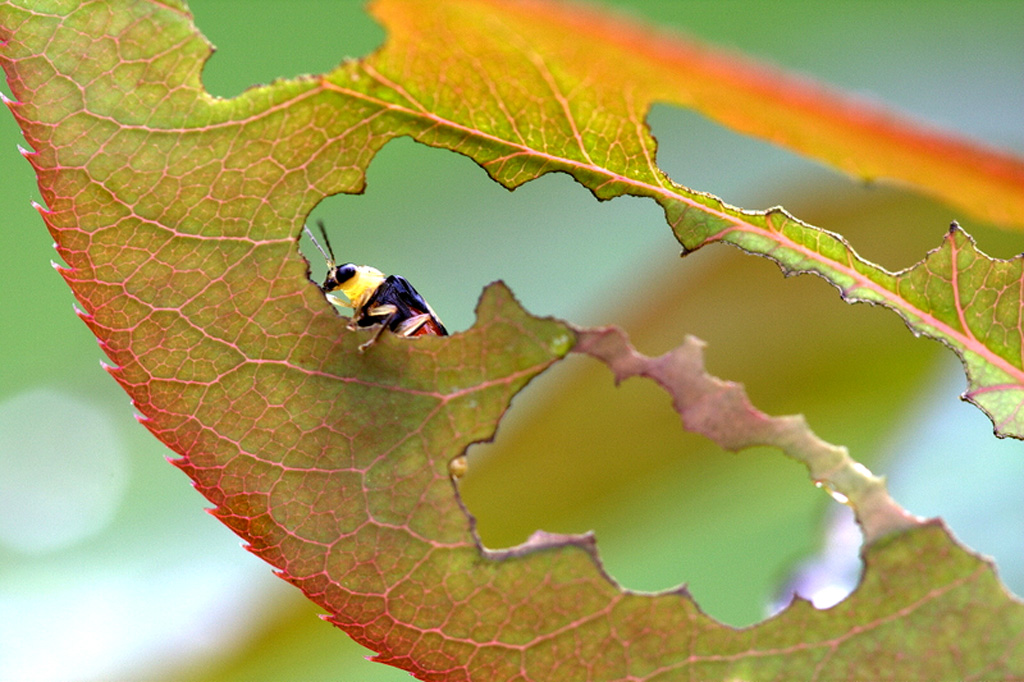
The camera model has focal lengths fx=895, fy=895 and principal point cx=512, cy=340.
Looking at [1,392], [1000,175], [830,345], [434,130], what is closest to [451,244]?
[830,345]

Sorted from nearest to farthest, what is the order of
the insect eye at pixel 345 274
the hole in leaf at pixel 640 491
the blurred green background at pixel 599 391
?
the insect eye at pixel 345 274 → the blurred green background at pixel 599 391 → the hole in leaf at pixel 640 491

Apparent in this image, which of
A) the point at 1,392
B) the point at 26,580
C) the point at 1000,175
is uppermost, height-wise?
the point at 1,392

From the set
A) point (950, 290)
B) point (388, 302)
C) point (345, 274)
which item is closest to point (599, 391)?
point (345, 274)

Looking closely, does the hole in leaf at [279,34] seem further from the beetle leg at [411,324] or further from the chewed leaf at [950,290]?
the chewed leaf at [950,290]

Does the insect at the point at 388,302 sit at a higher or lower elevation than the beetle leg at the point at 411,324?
higher

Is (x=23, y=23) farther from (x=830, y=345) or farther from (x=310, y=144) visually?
(x=830, y=345)

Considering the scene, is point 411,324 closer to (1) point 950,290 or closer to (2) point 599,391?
(1) point 950,290

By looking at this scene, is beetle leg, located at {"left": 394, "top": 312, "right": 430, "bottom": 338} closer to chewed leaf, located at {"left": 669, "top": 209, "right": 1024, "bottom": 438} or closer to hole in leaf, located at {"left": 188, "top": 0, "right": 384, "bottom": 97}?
chewed leaf, located at {"left": 669, "top": 209, "right": 1024, "bottom": 438}

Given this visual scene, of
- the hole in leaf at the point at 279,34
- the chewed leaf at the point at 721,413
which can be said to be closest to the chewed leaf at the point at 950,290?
the chewed leaf at the point at 721,413
